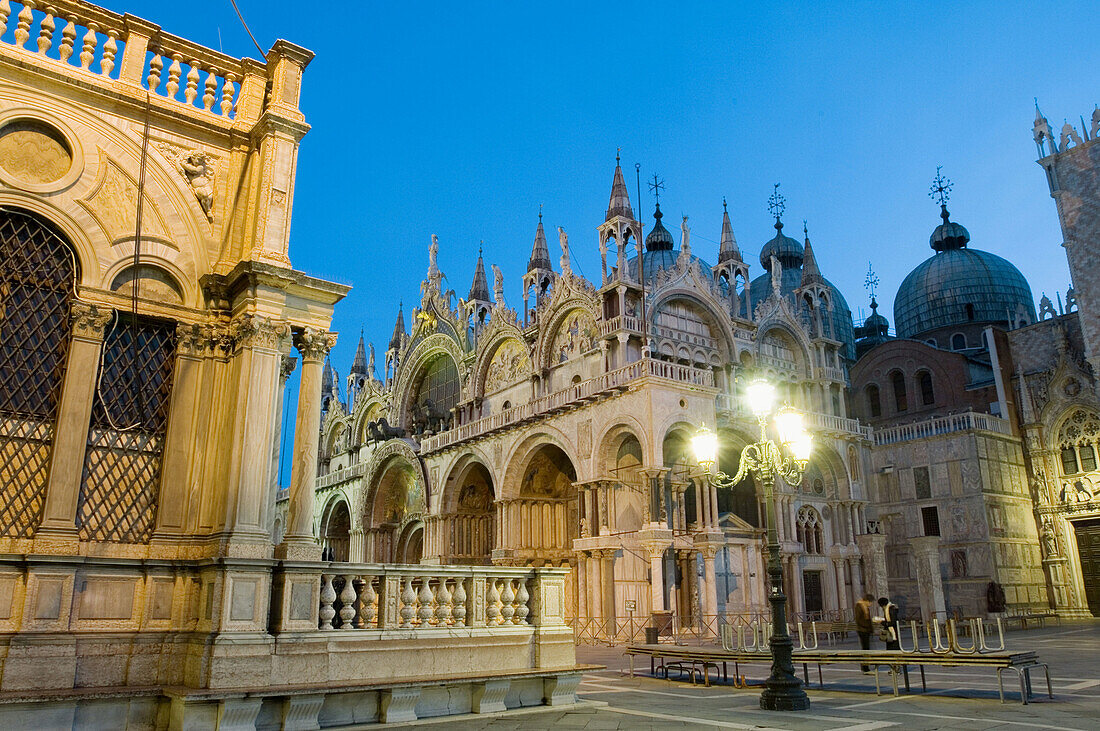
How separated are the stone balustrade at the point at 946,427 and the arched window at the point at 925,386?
5.02 m

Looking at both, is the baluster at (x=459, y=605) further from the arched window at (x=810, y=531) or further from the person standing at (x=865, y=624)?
the arched window at (x=810, y=531)

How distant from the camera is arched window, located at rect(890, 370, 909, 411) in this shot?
1629 inches

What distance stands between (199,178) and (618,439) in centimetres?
1749

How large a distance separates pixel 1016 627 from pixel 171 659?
28.9m

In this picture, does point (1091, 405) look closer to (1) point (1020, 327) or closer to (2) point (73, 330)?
(1) point (1020, 327)

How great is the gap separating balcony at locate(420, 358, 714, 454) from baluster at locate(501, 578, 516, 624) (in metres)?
14.3

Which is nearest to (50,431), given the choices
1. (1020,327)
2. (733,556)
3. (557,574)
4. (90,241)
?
(90,241)

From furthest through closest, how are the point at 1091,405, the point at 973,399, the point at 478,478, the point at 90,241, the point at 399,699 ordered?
the point at 973,399 → the point at 478,478 → the point at 1091,405 → the point at 90,241 → the point at 399,699

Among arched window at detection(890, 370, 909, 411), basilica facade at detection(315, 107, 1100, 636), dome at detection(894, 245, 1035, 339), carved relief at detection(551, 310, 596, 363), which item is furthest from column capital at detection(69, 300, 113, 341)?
dome at detection(894, 245, 1035, 339)

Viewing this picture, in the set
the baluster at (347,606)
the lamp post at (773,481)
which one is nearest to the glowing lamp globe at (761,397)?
the lamp post at (773,481)

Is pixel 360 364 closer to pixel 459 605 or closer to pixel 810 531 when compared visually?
pixel 810 531

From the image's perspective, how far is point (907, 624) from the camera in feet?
95.0

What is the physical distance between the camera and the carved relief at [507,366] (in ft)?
108

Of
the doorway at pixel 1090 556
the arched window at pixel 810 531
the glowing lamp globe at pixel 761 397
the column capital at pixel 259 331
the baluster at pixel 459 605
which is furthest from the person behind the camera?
the doorway at pixel 1090 556
